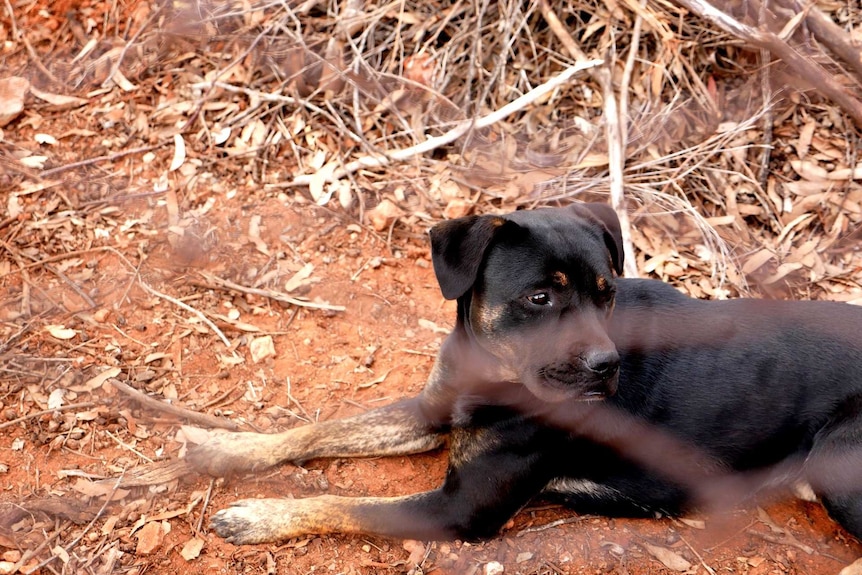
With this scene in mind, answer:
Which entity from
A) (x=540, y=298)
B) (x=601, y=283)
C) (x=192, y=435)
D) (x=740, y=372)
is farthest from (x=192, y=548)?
(x=740, y=372)

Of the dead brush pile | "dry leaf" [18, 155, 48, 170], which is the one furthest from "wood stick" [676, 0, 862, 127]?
"dry leaf" [18, 155, 48, 170]

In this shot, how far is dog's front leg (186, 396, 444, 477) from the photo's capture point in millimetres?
4480

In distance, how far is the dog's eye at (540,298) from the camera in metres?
3.72

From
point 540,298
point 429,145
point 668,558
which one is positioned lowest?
point 668,558

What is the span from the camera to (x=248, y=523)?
4.11 metres

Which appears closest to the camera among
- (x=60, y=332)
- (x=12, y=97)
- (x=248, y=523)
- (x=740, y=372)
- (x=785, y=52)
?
(x=740, y=372)

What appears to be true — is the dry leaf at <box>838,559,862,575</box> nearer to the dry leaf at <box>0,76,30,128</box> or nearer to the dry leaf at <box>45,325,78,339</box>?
the dry leaf at <box>45,325,78,339</box>

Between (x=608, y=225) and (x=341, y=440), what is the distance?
188 centimetres

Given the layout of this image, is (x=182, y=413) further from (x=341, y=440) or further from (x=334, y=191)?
(x=334, y=191)

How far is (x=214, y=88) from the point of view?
22.0 feet

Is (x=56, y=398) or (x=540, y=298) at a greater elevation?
(x=540, y=298)

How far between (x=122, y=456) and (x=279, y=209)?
2.36 metres

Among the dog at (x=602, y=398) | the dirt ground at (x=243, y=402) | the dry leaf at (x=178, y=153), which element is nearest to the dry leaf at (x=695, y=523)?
the dirt ground at (x=243, y=402)

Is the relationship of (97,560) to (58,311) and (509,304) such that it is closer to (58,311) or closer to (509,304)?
(58,311)
